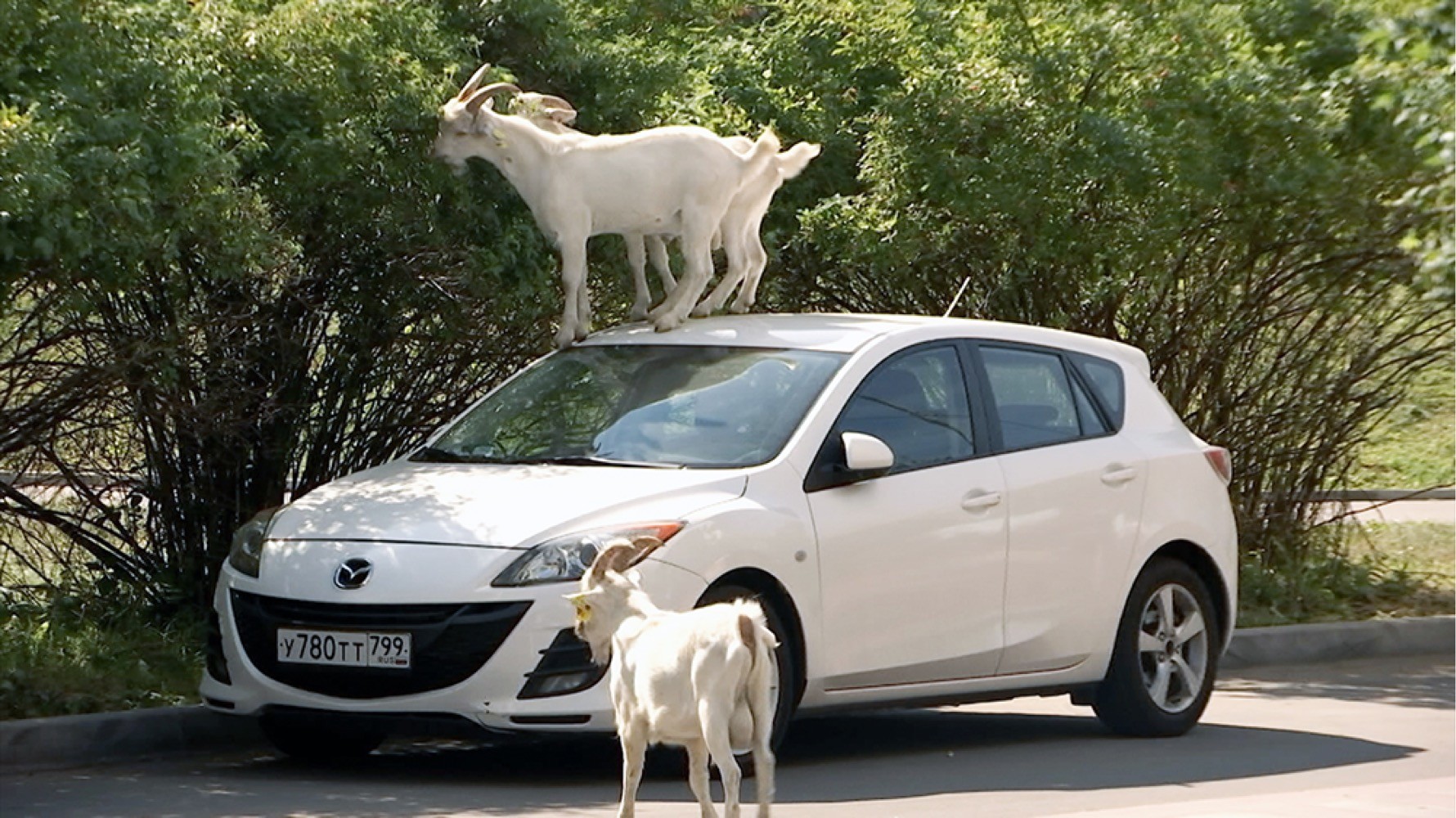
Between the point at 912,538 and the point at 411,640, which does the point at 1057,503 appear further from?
the point at 411,640

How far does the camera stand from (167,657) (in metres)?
10.5

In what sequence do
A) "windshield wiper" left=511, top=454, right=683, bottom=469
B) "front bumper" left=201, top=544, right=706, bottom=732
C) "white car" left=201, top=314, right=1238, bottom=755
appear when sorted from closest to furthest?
"front bumper" left=201, top=544, right=706, bottom=732, "white car" left=201, top=314, right=1238, bottom=755, "windshield wiper" left=511, top=454, right=683, bottom=469

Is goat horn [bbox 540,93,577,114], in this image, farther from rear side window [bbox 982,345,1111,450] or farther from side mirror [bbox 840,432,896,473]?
side mirror [bbox 840,432,896,473]

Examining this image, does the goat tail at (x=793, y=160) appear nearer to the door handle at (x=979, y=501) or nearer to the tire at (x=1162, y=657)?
the door handle at (x=979, y=501)

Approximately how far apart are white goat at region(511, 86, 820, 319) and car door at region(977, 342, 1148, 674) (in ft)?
4.15

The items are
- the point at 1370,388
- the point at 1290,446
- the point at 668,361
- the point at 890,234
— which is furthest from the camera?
the point at 1370,388

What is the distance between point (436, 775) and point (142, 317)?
2.74 metres

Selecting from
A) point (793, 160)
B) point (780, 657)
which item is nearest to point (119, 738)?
point (780, 657)

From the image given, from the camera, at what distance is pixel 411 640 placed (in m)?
8.38

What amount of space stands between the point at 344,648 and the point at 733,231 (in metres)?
3.00

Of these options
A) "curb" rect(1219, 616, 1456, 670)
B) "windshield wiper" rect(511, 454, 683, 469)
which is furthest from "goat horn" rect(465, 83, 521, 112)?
"curb" rect(1219, 616, 1456, 670)

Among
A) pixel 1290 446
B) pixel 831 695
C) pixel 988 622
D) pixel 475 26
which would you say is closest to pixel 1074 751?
pixel 988 622

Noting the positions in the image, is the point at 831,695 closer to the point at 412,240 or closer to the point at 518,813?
the point at 518,813

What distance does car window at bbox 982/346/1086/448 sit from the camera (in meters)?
9.90
